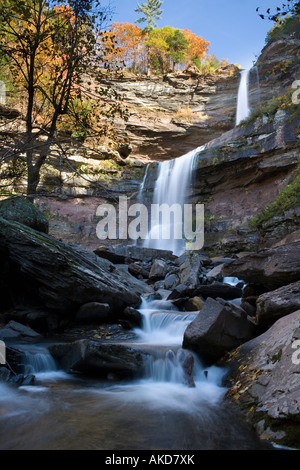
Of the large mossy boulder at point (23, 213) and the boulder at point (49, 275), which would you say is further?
the large mossy boulder at point (23, 213)

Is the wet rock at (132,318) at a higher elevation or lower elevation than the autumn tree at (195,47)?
lower

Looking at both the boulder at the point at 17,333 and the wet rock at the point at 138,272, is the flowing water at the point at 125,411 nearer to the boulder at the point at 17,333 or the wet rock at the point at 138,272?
the boulder at the point at 17,333

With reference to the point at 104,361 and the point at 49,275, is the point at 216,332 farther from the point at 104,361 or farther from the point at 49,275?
the point at 49,275

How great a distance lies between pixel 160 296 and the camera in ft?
31.3

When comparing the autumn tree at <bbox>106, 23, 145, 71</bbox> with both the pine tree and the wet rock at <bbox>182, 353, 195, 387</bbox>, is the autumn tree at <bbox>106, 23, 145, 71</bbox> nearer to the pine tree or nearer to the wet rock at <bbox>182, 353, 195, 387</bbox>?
the pine tree

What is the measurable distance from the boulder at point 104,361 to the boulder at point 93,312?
2.59 m

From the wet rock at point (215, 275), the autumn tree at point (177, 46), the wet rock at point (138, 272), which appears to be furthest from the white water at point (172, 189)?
the autumn tree at point (177, 46)

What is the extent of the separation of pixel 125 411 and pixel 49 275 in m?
4.28

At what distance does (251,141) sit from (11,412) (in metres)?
18.7

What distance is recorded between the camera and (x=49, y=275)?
24.2 ft

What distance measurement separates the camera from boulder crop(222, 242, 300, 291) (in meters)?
5.83

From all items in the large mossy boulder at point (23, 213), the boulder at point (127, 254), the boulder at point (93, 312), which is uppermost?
the large mossy boulder at point (23, 213)

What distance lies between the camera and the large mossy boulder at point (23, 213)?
8.77 m
